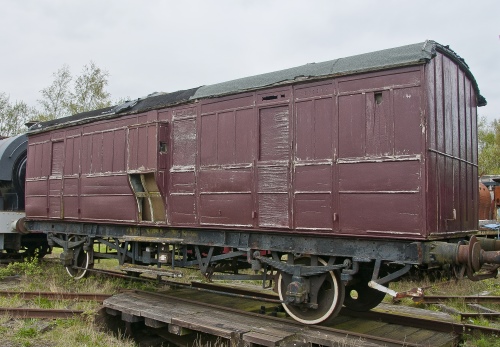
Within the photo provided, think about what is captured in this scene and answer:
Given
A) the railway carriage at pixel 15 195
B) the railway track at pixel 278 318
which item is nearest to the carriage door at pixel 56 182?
the railway carriage at pixel 15 195

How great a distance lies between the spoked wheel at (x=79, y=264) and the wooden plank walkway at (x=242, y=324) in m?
2.34

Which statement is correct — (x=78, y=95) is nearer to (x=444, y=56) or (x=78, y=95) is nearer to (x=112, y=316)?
(x=112, y=316)

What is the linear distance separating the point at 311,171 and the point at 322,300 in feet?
6.05

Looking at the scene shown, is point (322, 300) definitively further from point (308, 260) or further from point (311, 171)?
point (311, 171)

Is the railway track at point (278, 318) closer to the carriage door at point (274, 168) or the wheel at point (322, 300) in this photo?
the wheel at point (322, 300)

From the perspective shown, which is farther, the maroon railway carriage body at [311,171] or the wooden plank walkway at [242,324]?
the wooden plank walkway at [242,324]

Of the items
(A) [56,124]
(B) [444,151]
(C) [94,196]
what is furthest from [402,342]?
(A) [56,124]

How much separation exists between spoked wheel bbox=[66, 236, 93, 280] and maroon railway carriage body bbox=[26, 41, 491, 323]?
5.09ft

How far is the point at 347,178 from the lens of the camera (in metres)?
6.24

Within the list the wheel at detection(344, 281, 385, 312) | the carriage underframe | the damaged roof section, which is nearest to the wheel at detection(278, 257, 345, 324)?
the carriage underframe

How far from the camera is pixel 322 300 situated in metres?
6.63

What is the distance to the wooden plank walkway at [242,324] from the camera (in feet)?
19.5

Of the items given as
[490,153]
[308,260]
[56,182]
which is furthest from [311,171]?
[490,153]

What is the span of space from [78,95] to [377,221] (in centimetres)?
2722
